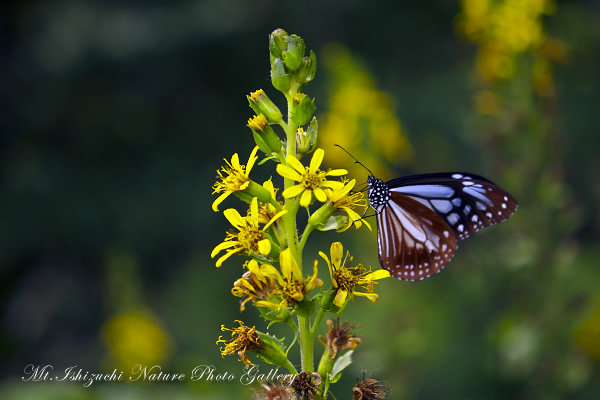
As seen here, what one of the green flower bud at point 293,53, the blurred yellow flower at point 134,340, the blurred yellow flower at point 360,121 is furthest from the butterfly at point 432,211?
the blurred yellow flower at point 134,340

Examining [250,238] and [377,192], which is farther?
[377,192]

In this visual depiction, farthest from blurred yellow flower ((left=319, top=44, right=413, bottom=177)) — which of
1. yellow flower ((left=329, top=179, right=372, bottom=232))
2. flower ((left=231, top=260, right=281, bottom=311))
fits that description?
flower ((left=231, top=260, right=281, bottom=311))

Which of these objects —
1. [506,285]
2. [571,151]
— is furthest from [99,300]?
[571,151]

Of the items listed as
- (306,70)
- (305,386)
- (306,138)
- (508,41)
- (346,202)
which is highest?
(508,41)

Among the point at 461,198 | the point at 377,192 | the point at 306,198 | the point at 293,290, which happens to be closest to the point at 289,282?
the point at 293,290

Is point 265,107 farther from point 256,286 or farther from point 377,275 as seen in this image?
point 377,275

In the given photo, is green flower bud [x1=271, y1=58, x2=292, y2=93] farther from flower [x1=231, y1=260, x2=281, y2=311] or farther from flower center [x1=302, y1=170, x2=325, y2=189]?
flower [x1=231, y1=260, x2=281, y2=311]

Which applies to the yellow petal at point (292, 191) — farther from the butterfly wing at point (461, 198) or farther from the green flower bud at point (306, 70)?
the butterfly wing at point (461, 198)
